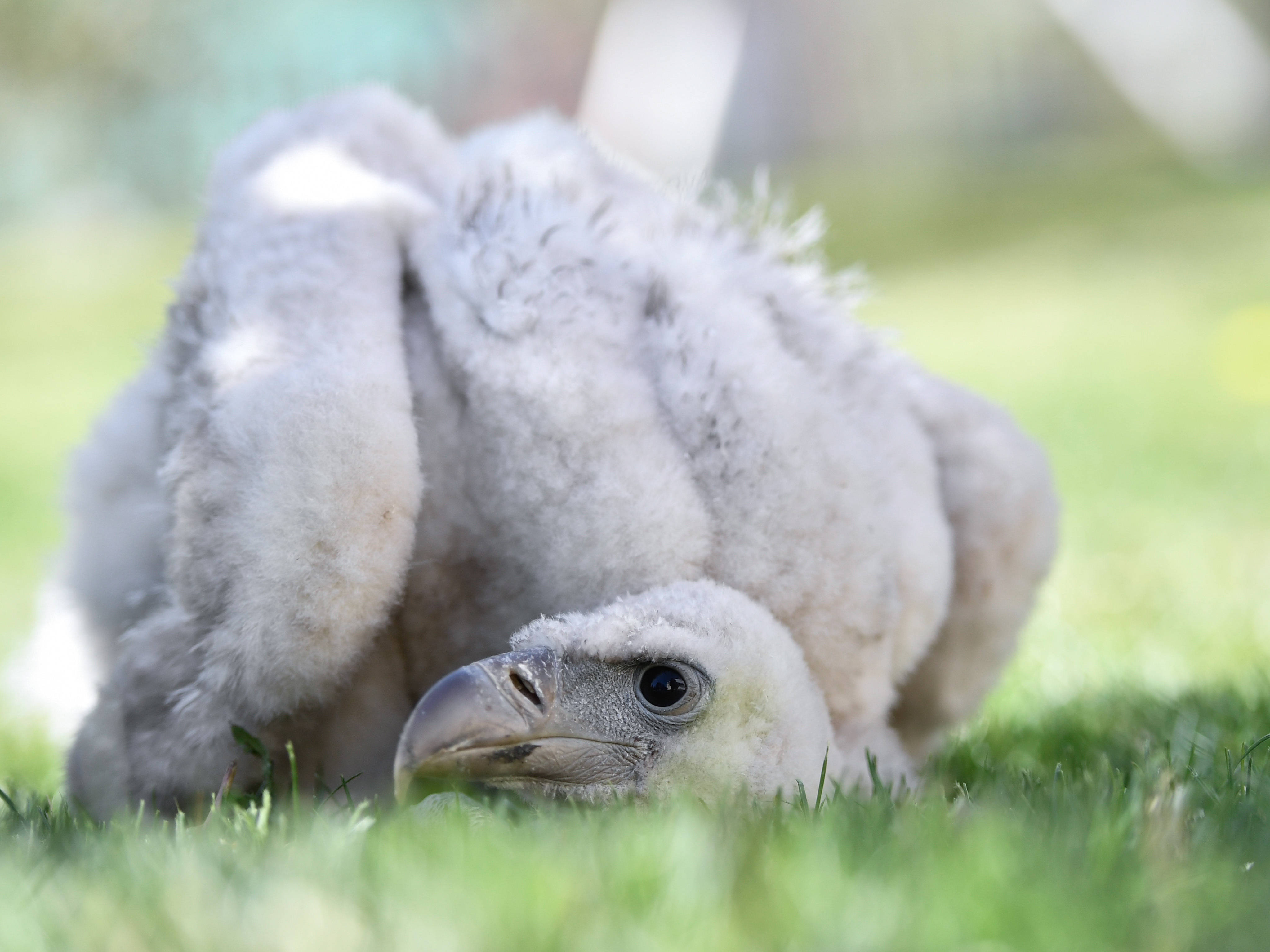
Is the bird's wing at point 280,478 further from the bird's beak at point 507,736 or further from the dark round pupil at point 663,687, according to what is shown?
the dark round pupil at point 663,687

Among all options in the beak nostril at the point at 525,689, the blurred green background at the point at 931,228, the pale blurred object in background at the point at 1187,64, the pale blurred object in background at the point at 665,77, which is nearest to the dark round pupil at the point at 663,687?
the beak nostril at the point at 525,689

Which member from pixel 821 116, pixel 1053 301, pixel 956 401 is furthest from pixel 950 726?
pixel 821 116

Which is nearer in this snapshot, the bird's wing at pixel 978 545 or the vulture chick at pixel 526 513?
the vulture chick at pixel 526 513

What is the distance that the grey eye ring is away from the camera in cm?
213

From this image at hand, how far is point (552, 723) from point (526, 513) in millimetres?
407

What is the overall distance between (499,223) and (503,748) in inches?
39.7

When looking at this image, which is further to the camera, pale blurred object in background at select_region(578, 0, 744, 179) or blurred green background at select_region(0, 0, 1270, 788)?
pale blurred object in background at select_region(578, 0, 744, 179)

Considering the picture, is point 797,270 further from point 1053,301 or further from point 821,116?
point 821,116

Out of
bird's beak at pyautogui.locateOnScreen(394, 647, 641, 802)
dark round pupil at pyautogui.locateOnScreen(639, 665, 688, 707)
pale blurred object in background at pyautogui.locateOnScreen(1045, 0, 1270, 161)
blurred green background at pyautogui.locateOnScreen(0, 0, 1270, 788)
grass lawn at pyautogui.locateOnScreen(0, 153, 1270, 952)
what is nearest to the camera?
grass lawn at pyautogui.locateOnScreen(0, 153, 1270, 952)

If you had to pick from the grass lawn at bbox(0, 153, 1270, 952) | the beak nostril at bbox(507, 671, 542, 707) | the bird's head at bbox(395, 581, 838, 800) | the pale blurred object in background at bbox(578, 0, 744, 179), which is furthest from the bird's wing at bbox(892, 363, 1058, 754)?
the pale blurred object in background at bbox(578, 0, 744, 179)

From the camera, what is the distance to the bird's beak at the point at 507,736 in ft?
6.66

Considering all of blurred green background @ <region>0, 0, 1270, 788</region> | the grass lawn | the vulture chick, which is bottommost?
the grass lawn

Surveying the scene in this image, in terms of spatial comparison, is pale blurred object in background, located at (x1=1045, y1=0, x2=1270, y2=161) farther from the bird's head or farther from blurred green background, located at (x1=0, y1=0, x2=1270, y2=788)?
the bird's head

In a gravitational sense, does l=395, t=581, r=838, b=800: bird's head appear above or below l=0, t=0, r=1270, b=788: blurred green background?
below
